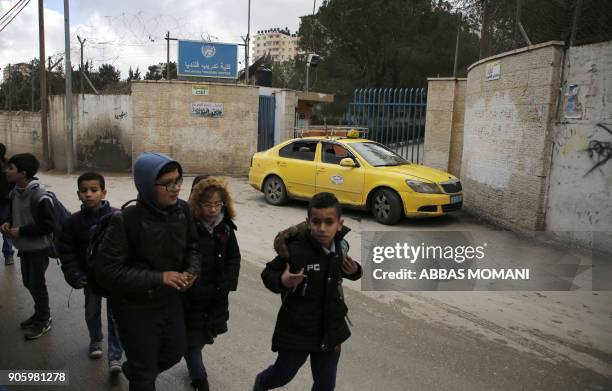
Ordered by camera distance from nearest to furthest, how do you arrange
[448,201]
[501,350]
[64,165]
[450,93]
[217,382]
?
[217,382]
[501,350]
[448,201]
[450,93]
[64,165]

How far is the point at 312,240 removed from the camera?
2674 mm

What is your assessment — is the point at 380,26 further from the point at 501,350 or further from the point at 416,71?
the point at 501,350

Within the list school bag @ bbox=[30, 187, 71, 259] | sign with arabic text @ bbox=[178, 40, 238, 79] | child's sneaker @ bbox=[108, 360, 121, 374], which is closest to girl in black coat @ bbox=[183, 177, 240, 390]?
child's sneaker @ bbox=[108, 360, 121, 374]

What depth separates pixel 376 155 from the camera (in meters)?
9.37

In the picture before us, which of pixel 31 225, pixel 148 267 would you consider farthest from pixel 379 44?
pixel 148 267

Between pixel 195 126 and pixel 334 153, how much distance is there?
21.9 ft

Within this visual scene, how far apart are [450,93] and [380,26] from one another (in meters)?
18.1

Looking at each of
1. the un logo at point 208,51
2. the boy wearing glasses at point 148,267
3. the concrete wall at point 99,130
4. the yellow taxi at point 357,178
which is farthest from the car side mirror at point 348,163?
the concrete wall at point 99,130

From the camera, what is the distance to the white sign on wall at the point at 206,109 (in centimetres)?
1475

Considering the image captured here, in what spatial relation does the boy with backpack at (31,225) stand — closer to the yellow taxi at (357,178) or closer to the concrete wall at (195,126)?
the yellow taxi at (357,178)

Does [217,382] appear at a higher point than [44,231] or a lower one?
lower

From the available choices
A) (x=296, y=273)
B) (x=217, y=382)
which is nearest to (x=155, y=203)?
(x=296, y=273)

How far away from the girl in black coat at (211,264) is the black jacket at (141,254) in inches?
12.0

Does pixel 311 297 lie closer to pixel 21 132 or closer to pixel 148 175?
pixel 148 175
